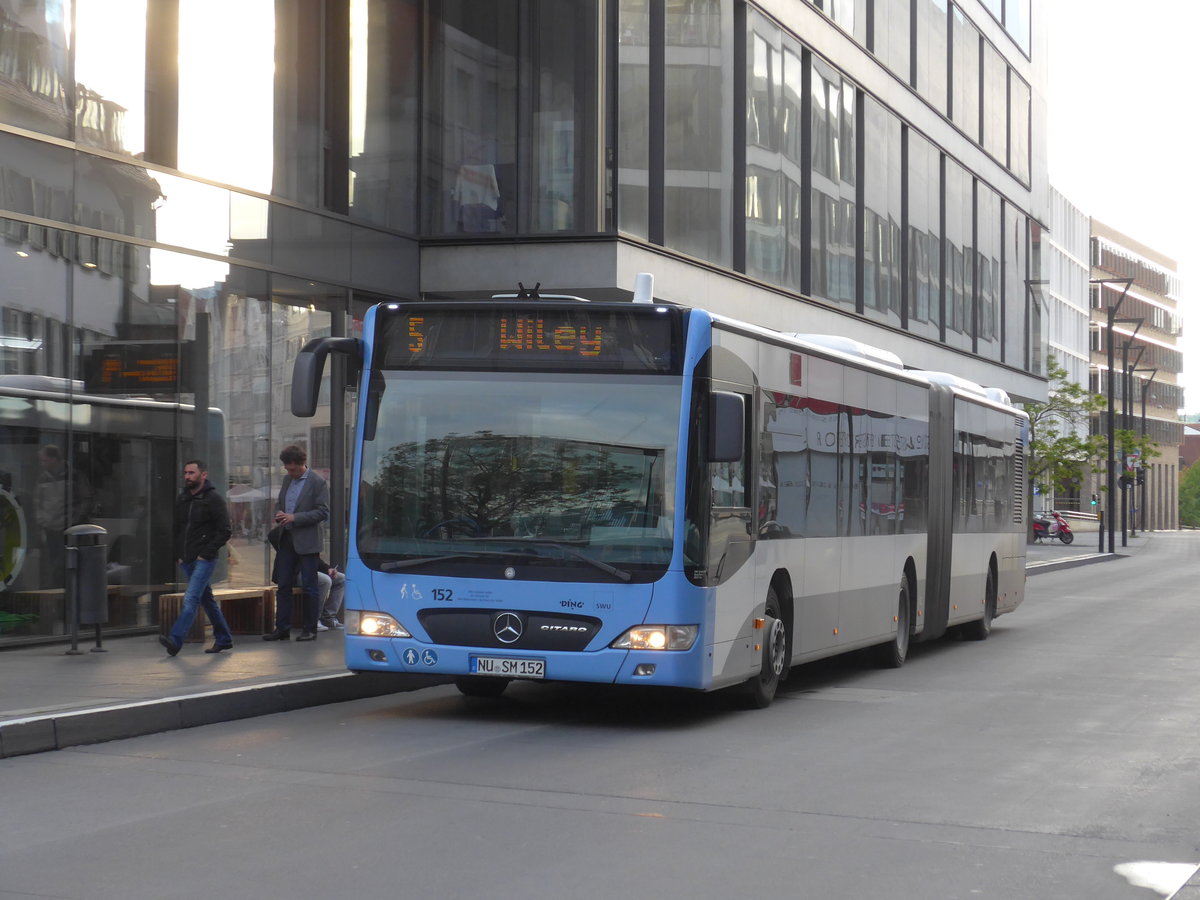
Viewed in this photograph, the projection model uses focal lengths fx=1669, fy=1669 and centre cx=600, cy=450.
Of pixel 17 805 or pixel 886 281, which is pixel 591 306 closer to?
pixel 17 805

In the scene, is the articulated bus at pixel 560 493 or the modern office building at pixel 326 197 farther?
the modern office building at pixel 326 197

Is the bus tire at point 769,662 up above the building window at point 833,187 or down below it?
below

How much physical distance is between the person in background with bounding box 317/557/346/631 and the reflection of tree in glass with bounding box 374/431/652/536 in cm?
644

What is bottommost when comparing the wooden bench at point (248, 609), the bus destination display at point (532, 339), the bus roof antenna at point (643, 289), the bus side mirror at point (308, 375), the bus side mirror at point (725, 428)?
the wooden bench at point (248, 609)

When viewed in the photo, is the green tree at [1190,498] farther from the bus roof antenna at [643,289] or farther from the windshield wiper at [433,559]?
the windshield wiper at [433,559]

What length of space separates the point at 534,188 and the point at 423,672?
12.1 meters

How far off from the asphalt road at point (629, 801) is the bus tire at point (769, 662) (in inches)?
7.1

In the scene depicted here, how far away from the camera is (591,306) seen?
1159 centimetres

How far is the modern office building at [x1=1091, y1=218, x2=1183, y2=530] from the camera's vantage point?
12088cm

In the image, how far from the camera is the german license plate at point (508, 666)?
36.5 feet

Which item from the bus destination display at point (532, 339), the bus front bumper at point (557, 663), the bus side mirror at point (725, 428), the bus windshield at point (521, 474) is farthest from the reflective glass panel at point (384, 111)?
the bus side mirror at point (725, 428)

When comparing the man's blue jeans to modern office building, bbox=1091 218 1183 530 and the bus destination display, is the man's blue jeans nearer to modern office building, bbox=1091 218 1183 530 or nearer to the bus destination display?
the bus destination display

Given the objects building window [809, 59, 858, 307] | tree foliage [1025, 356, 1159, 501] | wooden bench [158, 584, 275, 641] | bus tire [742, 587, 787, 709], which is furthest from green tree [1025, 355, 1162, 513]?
bus tire [742, 587, 787, 709]

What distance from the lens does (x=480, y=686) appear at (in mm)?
13000
